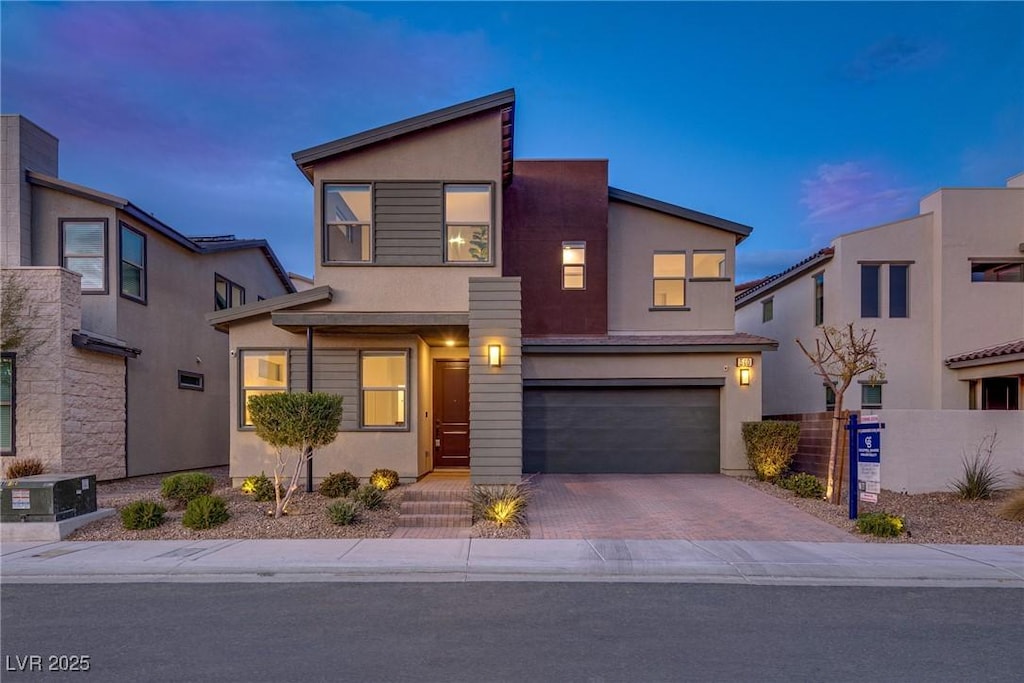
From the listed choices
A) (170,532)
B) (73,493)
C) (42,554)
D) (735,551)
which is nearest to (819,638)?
(735,551)

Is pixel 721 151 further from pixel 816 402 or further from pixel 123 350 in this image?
pixel 123 350

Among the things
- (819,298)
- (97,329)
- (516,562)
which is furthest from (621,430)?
(97,329)

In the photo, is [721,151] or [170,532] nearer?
[170,532]

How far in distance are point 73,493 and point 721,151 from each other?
1525 inches

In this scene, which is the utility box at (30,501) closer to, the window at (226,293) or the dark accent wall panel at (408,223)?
the dark accent wall panel at (408,223)

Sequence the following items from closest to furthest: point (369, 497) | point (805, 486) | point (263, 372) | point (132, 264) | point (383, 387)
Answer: point (369, 497) → point (805, 486) → point (383, 387) → point (263, 372) → point (132, 264)

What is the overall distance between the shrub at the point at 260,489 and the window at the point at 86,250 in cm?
614

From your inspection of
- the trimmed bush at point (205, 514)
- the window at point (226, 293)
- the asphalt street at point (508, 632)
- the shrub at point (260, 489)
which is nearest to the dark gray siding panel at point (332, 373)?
the shrub at point (260, 489)

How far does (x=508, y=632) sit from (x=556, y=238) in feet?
36.0

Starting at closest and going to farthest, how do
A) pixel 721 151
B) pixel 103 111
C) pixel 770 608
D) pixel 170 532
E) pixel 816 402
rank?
pixel 770 608 → pixel 170 532 → pixel 816 402 → pixel 103 111 → pixel 721 151

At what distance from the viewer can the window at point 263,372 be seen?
11992 mm

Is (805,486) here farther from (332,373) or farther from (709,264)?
(332,373)

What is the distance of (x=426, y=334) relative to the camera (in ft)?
38.9

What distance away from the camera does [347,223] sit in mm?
11820
